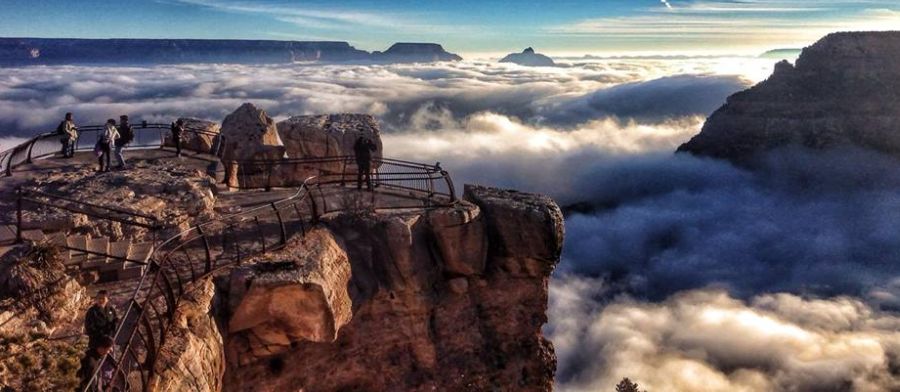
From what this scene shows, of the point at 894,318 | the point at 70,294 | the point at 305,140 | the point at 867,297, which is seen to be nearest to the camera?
the point at 70,294

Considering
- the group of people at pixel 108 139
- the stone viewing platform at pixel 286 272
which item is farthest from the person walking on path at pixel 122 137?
the stone viewing platform at pixel 286 272

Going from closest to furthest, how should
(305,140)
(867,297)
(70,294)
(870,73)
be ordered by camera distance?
(70,294) → (305,140) → (867,297) → (870,73)

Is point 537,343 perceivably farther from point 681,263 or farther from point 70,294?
point 681,263

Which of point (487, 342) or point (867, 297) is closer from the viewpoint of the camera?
point (487, 342)

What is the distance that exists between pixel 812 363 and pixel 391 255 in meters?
85.2

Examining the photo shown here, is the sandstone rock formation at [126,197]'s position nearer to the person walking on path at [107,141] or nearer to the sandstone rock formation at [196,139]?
the person walking on path at [107,141]

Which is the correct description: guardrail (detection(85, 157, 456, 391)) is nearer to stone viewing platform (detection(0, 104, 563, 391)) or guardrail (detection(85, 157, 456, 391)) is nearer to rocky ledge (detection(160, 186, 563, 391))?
stone viewing platform (detection(0, 104, 563, 391))

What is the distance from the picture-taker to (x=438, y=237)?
19.6 meters

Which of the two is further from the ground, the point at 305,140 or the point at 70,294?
the point at 305,140

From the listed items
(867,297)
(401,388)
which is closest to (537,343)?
(401,388)

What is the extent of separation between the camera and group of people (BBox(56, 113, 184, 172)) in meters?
22.7

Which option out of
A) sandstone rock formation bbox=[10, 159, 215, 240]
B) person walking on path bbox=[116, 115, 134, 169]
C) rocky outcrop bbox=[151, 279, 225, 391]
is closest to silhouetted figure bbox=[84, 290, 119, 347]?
rocky outcrop bbox=[151, 279, 225, 391]

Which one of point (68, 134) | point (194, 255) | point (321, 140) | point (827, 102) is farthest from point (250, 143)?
point (827, 102)

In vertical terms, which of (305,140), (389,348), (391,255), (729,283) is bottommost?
(729,283)
